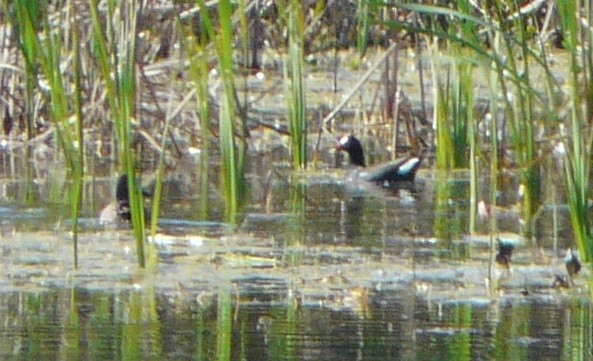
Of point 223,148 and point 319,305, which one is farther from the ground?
point 223,148

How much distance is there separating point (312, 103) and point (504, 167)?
311 cm

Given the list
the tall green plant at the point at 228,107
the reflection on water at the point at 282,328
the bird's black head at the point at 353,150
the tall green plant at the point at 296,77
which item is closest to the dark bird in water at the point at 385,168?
the bird's black head at the point at 353,150

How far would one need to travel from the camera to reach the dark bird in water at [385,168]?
23.9ft

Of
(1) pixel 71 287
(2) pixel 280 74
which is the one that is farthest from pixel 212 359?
(2) pixel 280 74

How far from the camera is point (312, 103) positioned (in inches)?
407

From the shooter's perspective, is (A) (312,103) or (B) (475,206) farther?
(A) (312,103)

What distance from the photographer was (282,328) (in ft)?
12.6

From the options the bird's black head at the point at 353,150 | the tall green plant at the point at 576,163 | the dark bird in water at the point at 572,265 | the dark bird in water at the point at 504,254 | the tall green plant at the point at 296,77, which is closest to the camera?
the tall green plant at the point at 576,163

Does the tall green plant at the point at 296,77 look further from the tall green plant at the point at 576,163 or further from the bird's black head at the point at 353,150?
the tall green plant at the point at 576,163

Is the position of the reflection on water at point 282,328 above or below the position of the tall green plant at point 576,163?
below

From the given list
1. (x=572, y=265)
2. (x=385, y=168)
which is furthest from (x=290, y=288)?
Result: (x=385, y=168)

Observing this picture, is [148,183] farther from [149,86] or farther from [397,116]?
[397,116]

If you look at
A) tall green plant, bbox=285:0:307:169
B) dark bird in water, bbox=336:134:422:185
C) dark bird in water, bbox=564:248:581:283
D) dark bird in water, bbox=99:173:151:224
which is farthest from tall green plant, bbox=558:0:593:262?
dark bird in water, bbox=336:134:422:185

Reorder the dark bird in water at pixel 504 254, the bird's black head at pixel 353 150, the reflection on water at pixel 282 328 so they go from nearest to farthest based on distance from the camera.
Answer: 1. the reflection on water at pixel 282 328
2. the dark bird in water at pixel 504 254
3. the bird's black head at pixel 353 150
